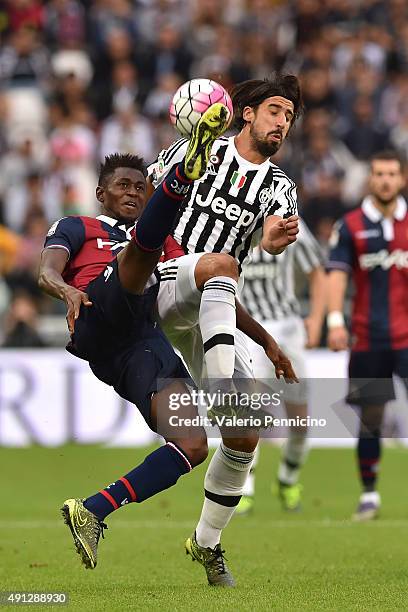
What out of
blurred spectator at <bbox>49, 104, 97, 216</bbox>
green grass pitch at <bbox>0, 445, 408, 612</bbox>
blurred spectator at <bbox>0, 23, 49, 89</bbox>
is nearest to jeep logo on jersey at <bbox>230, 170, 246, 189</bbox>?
green grass pitch at <bbox>0, 445, 408, 612</bbox>

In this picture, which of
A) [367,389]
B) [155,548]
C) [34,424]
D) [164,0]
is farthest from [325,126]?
[155,548]

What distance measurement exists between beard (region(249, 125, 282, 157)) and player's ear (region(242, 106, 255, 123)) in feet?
→ 0.18

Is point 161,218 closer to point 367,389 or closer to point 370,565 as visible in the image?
point 370,565

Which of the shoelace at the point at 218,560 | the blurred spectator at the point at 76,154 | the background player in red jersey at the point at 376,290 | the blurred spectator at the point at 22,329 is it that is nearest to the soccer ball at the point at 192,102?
the shoelace at the point at 218,560

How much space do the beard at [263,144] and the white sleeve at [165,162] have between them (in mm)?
382

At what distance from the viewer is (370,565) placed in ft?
23.7

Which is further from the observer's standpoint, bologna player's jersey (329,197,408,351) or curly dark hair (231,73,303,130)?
bologna player's jersey (329,197,408,351)

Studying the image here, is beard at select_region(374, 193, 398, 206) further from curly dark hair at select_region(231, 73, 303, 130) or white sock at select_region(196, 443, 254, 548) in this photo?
white sock at select_region(196, 443, 254, 548)

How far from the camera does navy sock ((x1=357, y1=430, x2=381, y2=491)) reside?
31.8 ft

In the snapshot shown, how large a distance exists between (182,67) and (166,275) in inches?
445

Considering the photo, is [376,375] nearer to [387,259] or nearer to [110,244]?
[387,259]

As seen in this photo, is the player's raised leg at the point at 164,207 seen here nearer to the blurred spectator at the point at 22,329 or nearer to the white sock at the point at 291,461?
the white sock at the point at 291,461

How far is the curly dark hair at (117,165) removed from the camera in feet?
22.6

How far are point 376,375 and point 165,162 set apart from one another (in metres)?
3.76
